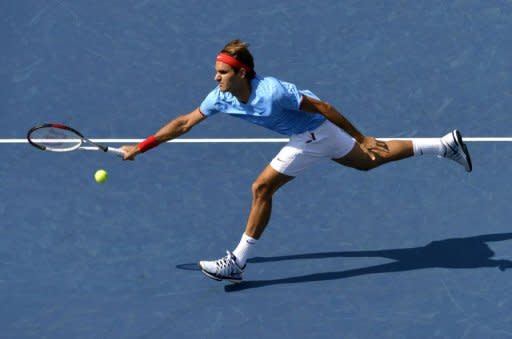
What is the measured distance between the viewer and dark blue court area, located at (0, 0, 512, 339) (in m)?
9.92

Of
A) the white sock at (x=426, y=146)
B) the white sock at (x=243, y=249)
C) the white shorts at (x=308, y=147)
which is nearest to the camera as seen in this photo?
the white shorts at (x=308, y=147)

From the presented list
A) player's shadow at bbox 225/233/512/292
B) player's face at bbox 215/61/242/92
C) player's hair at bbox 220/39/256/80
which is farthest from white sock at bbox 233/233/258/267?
player's hair at bbox 220/39/256/80

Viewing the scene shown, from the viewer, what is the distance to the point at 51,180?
11484 millimetres

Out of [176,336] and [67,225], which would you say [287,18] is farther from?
[176,336]

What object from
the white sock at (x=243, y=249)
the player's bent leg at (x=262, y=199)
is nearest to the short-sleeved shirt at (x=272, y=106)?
the player's bent leg at (x=262, y=199)

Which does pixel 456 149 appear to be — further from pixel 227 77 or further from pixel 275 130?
pixel 227 77

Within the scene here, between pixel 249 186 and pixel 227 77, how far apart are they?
195 centimetres

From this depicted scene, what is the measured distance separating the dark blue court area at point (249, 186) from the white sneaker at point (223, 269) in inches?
5.5

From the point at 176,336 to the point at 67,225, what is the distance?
6.20 feet

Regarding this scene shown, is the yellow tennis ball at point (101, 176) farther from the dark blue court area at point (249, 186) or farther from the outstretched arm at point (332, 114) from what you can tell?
the outstretched arm at point (332, 114)

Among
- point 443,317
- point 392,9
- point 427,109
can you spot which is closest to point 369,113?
point 427,109

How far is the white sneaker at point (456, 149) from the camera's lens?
10.6 meters

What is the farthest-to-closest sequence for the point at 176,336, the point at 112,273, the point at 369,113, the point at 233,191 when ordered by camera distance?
the point at 369,113
the point at 233,191
the point at 112,273
the point at 176,336

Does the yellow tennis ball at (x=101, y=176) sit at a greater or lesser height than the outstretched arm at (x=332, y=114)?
lesser
